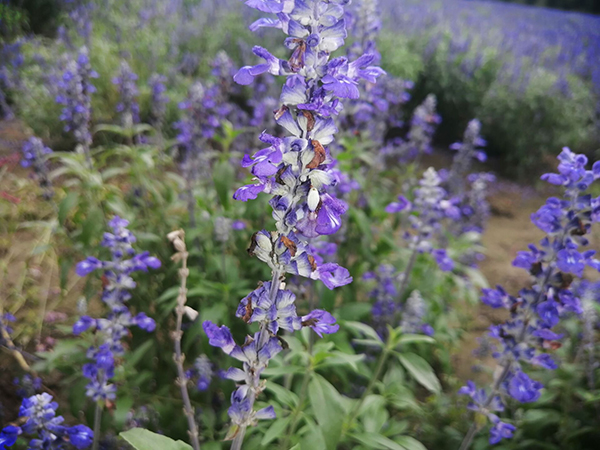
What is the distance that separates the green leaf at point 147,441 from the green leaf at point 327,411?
1.90ft

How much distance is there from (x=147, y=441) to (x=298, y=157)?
99cm

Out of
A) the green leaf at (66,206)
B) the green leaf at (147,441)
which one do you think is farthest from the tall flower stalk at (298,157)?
the green leaf at (66,206)

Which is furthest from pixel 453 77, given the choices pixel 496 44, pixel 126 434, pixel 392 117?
pixel 126 434

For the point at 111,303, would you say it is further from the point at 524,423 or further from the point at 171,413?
the point at 524,423

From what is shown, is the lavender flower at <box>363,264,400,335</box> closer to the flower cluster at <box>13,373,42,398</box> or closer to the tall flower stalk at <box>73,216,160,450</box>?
the tall flower stalk at <box>73,216,160,450</box>

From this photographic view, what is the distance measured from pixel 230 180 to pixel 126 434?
185cm

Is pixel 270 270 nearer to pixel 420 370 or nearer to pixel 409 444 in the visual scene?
pixel 420 370

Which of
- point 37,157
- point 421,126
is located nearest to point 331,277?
point 37,157

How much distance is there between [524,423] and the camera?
9.91 feet

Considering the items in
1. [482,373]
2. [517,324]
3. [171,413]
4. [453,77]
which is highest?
[453,77]

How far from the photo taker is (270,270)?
9.75 feet

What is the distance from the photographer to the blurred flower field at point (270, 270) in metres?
1.21

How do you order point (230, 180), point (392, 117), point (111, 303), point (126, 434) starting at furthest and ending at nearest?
point (392, 117)
point (230, 180)
point (111, 303)
point (126, 434)

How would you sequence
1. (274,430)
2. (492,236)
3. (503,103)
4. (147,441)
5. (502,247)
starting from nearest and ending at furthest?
(147,441)
(274,430)
(502,247)
(492,236)
(503,103)
